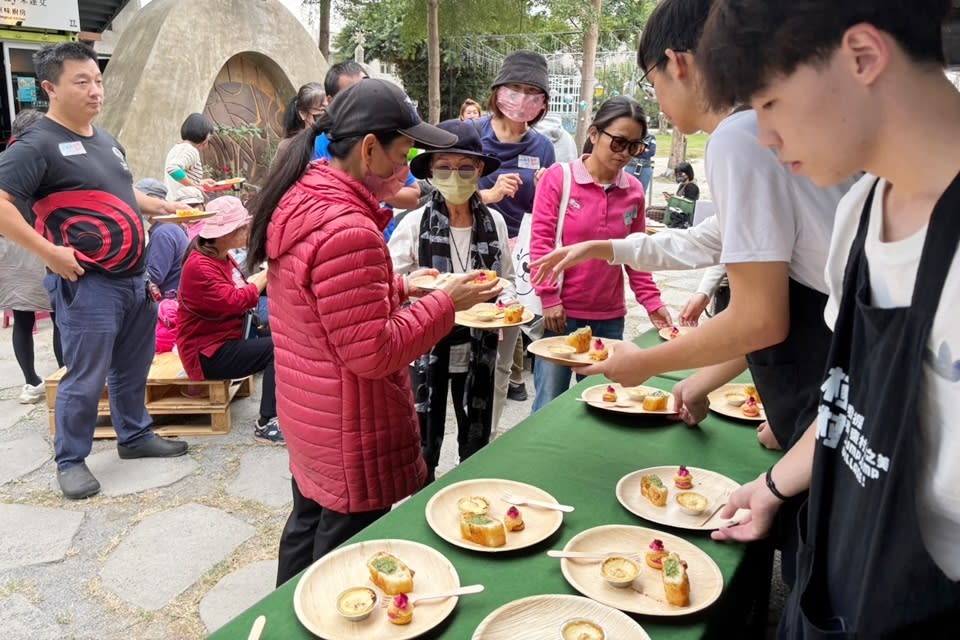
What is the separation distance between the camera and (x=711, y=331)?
1.61 metres

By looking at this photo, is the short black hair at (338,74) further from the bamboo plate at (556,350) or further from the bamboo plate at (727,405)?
the bamboo plate at (727,405)

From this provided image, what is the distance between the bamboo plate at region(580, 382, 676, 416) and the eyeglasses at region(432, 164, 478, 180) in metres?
1.20

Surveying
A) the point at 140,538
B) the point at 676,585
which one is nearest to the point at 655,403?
the point at 676,585

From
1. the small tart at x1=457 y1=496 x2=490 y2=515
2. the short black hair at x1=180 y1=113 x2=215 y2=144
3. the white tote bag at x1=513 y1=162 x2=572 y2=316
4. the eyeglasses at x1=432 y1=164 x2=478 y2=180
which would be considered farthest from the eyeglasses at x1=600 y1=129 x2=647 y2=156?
the short black hair at x1=180 y1=113 x2=215 y2=144

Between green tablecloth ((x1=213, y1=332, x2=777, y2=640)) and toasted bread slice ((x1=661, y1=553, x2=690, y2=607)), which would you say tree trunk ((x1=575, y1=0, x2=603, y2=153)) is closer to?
green tablecloth ((x1=213, y1=332, x2=777, y2=640))

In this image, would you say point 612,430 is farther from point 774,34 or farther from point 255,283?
point 255,283

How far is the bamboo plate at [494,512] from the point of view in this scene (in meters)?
1.58

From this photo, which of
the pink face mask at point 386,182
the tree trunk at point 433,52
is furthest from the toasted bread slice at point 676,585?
the tree trunk at point 433,52

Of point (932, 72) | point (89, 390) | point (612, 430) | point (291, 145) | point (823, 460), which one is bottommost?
point (89, 390)

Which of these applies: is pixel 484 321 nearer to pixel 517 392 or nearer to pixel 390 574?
pixel 390 574

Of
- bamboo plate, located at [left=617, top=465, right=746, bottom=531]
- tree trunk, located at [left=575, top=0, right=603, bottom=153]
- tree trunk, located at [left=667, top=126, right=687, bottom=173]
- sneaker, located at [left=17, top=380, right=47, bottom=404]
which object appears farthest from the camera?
tree trunk, located at [left=667, top=126, right=687, bottom=173]

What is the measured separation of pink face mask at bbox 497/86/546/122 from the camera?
13.9 feet

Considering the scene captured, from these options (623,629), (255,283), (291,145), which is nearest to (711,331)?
(623,629)

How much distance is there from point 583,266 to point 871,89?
2634 mm
